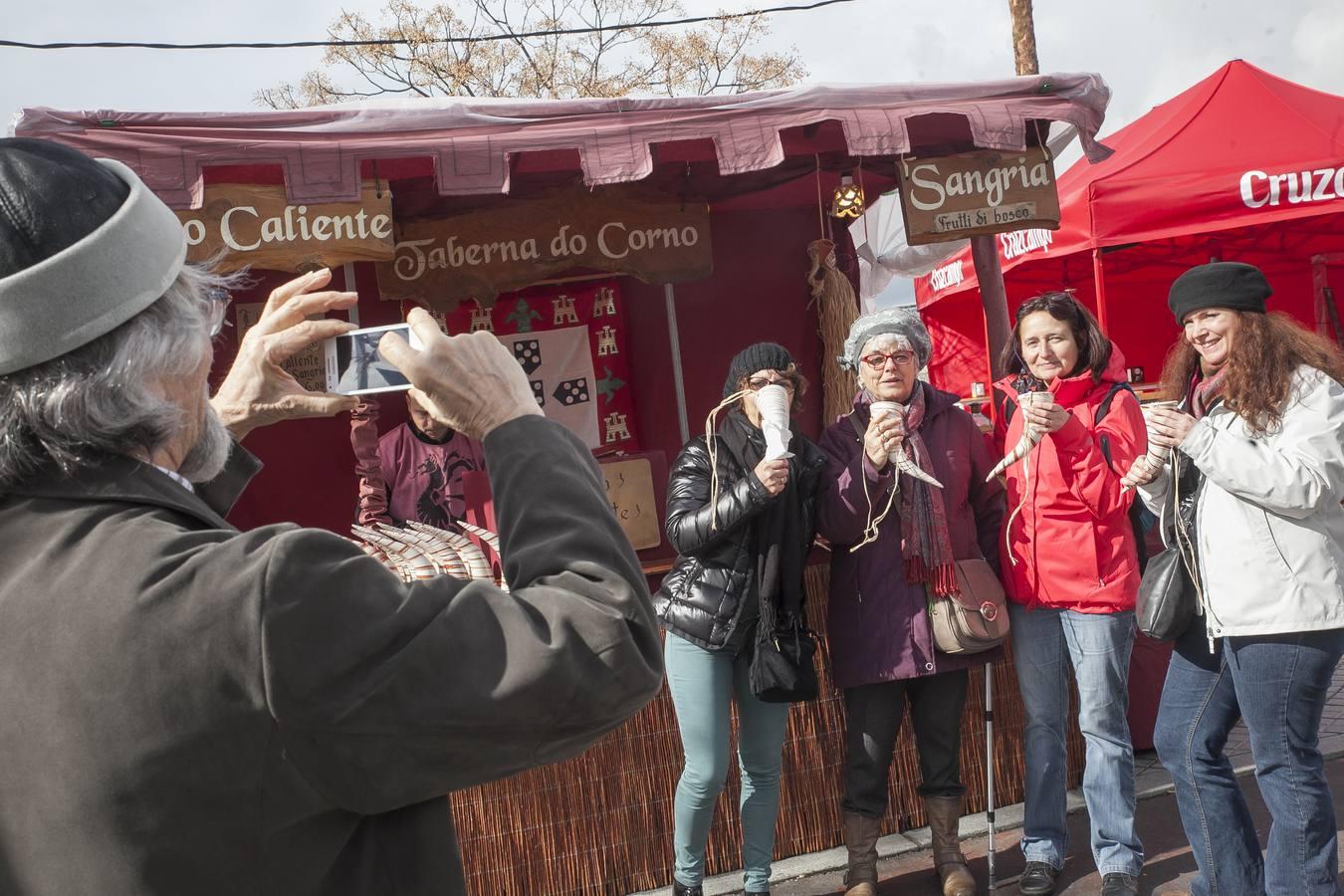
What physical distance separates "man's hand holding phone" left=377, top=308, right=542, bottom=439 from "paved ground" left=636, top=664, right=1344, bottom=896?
334cm

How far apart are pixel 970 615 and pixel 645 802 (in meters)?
1.34

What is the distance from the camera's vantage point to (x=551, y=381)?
691cm

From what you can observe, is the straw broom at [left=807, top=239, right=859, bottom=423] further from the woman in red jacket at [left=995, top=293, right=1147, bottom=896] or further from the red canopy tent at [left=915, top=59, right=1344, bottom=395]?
the woman in red jacket at [left=995, top=293, right=1147, bottom=896]

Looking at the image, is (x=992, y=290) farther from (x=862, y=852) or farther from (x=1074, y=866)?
(x=862, y=852)

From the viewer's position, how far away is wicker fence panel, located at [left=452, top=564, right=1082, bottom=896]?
4.06 meters

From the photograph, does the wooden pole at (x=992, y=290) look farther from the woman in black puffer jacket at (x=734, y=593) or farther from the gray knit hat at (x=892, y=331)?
the woman in black puffer jacket at (x=734, y=593)

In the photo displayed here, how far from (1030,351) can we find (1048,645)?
3.26 feet

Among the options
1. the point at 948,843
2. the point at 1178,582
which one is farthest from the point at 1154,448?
the point at 948,843

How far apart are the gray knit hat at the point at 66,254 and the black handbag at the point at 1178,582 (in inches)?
118

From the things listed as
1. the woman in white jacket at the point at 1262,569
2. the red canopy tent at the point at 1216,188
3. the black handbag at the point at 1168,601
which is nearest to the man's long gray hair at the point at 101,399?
the woman in white jacket at the point at 1262,569

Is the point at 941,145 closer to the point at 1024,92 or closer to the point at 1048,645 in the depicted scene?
the point at 1024,92

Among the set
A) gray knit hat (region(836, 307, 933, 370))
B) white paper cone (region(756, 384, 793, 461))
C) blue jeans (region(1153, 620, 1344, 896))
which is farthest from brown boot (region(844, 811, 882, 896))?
gray knit hat (region(836, 307, 933, 370))

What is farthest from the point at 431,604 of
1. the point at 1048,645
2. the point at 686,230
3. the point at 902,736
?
→ the point at 686,230

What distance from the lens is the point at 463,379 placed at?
128 cm
